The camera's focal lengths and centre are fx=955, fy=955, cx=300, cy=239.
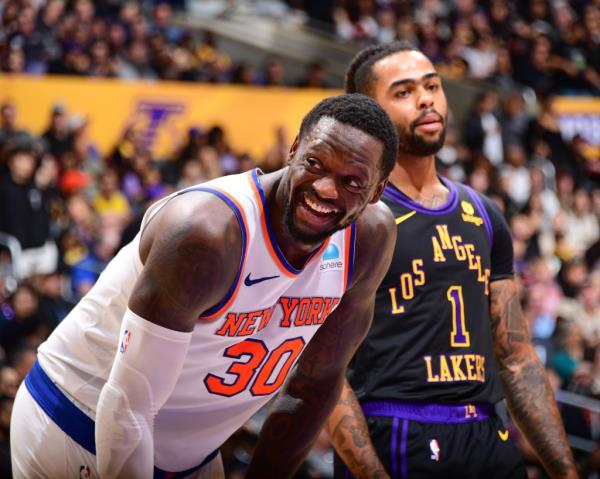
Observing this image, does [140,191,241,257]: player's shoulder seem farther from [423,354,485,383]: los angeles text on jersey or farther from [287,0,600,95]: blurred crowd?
[287,0,600,95]: blurred crowd

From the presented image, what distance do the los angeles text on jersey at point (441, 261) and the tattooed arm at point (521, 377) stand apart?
108mm

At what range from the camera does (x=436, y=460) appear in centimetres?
311

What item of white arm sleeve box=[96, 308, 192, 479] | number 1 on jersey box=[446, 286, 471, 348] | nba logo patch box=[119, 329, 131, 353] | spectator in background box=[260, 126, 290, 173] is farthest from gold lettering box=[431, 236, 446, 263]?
spectator in background box=[260, 126, 290, 173]

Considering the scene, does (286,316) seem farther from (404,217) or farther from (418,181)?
(418,181)

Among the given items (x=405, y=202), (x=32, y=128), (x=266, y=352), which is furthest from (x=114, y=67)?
(x=266, y=352)

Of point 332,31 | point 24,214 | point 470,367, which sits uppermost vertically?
point 470,367

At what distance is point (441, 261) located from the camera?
325 centimetres

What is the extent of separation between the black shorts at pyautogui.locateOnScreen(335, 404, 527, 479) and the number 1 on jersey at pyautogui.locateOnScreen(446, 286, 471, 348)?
0.87 ft

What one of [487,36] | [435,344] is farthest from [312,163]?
[487,36]

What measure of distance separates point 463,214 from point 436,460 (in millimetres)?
865

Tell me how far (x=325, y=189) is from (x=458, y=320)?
3.41ft

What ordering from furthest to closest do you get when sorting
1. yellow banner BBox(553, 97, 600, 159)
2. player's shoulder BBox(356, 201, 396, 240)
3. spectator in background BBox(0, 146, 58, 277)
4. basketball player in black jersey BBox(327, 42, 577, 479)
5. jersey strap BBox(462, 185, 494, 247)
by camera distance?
yellow banner BBox(553, 97, 600, 159)
spectator in background BBox(0, 146, 58, 277)
jersey strap BBox(462, 185, 494, 247)
basketball player in black jersey BBox(327, 42, 577, 479)
player's shoulder BBox(356, 201, 396, 240)

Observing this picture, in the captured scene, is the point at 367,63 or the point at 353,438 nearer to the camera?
the point at 353,438

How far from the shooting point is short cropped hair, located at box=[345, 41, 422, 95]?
3479 mm
